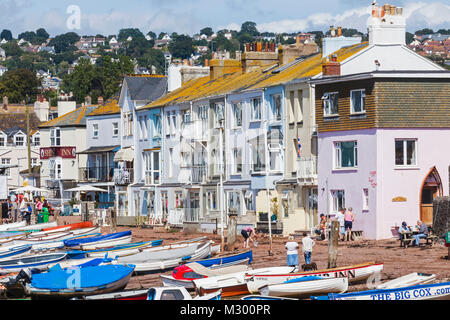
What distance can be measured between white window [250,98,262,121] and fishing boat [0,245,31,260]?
18.8 metres

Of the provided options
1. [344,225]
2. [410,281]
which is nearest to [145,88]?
[344,225]

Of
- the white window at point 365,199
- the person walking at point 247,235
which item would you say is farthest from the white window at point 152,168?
the white window at point 365,199

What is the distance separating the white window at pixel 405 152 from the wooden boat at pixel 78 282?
22.8 m

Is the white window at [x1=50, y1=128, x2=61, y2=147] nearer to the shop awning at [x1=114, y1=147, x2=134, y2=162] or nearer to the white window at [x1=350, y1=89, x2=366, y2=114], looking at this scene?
the shop awning at [x1=114, y1=147, x2=134, y2=162]

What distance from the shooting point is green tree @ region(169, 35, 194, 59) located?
15175 cm

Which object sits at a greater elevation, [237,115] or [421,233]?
[237,115]

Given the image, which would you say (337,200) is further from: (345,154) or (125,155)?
(125,155)

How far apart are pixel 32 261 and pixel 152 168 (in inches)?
1375

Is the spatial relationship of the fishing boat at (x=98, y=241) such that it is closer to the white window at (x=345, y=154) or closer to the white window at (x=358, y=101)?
the white window at (x=345, y=154)

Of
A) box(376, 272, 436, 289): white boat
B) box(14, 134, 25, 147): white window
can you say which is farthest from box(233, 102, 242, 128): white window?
box(14, 134, 25, 147): white window

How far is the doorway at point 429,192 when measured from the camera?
192 ft

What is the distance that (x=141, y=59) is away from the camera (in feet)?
632

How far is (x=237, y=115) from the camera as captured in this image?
7250 cm
